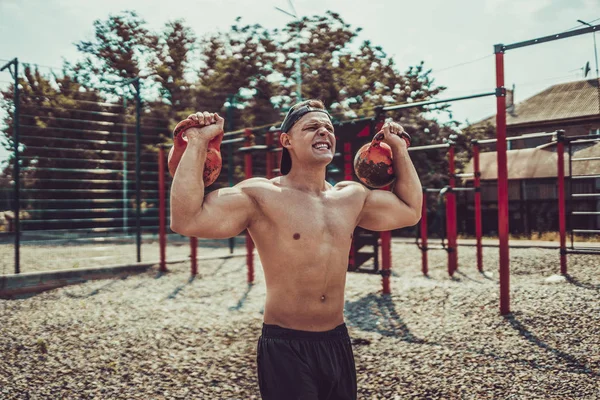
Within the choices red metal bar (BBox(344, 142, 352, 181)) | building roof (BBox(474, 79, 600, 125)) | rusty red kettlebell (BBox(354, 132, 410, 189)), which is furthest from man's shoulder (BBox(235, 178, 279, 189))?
building roof (BBox(474, 79, 600, 125))

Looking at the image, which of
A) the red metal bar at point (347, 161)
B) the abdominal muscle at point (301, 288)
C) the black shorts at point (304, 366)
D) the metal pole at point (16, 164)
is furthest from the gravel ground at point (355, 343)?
the abdominal muscle at point (301, 288)

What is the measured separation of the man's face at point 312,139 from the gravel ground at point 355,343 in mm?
2016

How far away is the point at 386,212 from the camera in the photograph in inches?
Result: 88.5

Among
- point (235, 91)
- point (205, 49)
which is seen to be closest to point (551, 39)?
point (235, 91)

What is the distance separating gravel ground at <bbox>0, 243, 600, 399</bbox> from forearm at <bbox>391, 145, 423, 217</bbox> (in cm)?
170

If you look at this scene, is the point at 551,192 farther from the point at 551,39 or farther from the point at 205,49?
the point at 205,49

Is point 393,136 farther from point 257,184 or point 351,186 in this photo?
point 257,184

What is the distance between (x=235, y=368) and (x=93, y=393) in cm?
101

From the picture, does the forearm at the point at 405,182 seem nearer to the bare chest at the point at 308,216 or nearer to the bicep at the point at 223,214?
the bare chest at the point at 308,216

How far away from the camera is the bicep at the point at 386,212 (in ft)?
7.36

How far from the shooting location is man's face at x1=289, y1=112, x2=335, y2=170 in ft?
6.97

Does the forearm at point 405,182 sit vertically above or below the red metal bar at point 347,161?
below

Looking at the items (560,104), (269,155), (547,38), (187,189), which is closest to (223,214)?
(187,189)

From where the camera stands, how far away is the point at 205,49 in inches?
829
